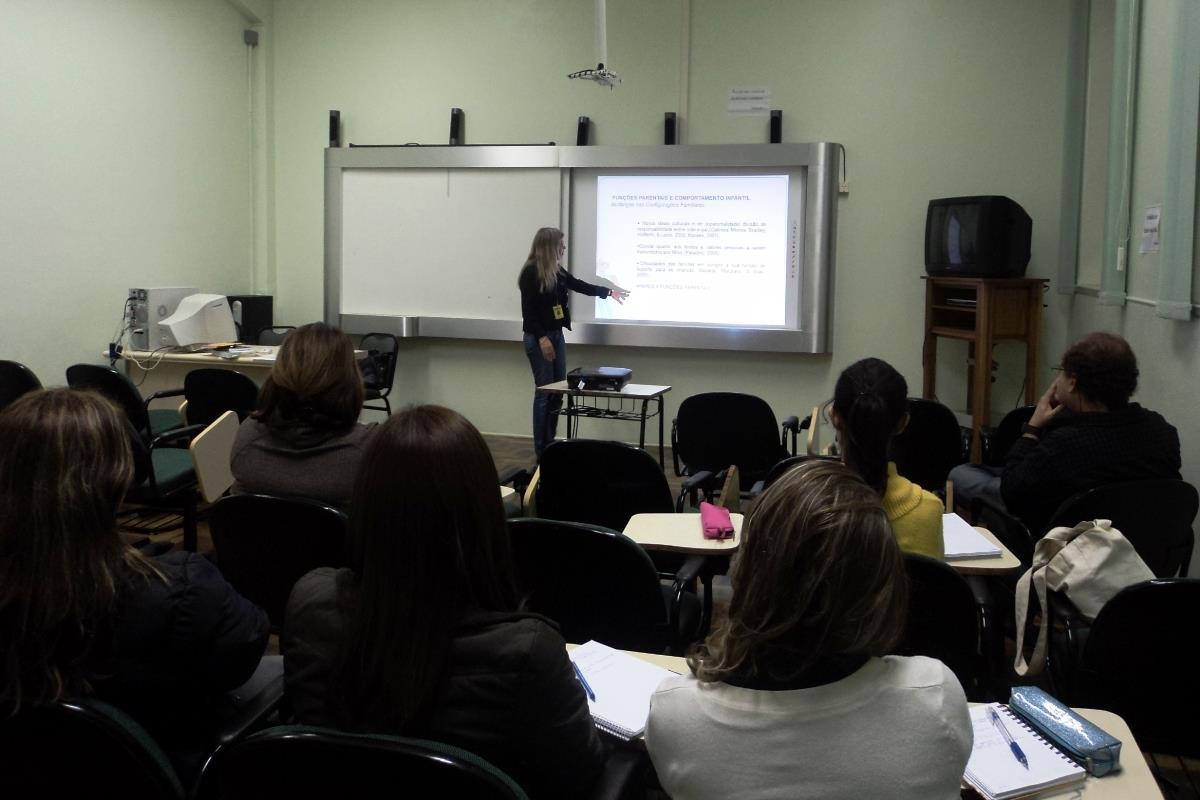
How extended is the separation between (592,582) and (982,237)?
4.33m

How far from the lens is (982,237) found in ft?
18.7

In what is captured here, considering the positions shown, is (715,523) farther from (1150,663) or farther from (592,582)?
(1150,663)

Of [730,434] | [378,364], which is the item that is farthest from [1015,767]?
[378,364]

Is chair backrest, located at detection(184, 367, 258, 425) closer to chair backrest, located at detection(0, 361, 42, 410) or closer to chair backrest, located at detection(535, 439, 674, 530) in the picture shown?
chair backrest, located at detection(0, 361, 42, 410)

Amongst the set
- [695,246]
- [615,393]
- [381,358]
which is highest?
[695,246]

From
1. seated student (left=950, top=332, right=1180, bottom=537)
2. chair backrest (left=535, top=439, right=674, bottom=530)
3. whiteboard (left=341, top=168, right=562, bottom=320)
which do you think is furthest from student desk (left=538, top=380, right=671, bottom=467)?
seated student (left=950, top=332, right=1180, bottom=537)

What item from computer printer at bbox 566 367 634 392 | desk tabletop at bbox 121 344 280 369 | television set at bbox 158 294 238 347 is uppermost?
television set at bbox 158 294 238 347

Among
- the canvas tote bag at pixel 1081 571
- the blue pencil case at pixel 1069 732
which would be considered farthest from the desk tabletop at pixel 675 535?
the blue pencil case at pixel 1069 732

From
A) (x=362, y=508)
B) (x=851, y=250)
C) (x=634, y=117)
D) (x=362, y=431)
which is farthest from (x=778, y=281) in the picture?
(x=362, y=508)

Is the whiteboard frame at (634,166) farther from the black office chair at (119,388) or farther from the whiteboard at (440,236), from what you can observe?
the black office chair at (119,388)

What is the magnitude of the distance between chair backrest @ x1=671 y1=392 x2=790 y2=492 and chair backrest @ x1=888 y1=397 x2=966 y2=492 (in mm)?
547

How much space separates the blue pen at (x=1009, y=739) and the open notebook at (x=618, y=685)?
0.52m

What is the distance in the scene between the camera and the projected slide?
21.9ft

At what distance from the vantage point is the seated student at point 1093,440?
297cm
